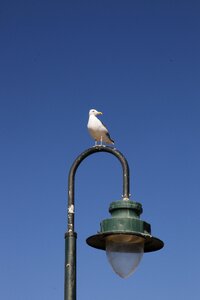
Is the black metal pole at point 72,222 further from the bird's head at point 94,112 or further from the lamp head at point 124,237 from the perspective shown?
the bird's head at point 94,112

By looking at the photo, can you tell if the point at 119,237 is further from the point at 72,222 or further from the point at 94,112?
the point at 94,112

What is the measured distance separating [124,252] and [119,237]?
0.18 m

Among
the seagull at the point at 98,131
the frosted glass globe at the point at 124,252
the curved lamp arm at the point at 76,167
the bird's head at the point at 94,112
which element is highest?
the bird's head at the point at 94,112

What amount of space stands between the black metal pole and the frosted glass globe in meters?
0.47

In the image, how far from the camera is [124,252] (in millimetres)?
8094

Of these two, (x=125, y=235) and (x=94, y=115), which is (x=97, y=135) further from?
(x=125, y=235)

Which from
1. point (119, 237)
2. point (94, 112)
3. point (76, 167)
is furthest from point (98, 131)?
point (119, 237)

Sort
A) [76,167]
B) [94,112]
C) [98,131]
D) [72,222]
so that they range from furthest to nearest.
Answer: [94,112] → [98,131] → [76,167] → [72,222]

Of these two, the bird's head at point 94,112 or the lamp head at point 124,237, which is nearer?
the lamp head at point 124,237

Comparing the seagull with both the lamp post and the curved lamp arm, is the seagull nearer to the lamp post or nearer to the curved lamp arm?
the curved lamp arm

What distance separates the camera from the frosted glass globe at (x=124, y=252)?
26.2 feet

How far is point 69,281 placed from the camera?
773 centimetres

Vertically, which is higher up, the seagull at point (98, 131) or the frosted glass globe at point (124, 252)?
the seagull at point (98, 131)

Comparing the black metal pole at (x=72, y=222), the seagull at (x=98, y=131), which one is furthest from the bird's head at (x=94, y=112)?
the black metal pole at (x=72, y=222)
